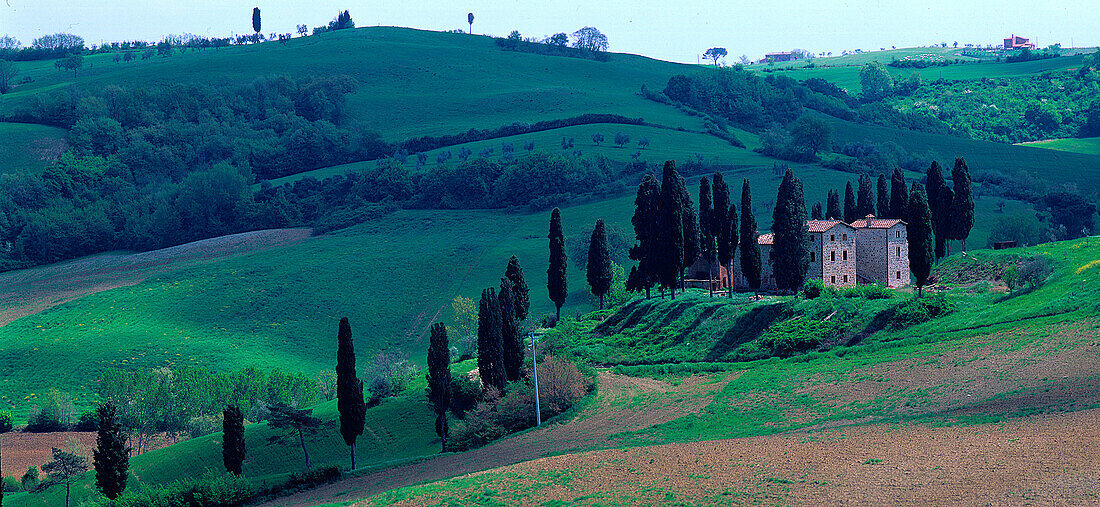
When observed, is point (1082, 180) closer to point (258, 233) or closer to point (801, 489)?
point (258, 233)

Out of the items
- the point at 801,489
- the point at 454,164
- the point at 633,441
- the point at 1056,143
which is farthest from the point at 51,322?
the point at 1056,143

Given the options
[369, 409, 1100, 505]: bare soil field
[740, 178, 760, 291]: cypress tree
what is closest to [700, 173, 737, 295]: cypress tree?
[740, 178, 760, 291]: cypress tree

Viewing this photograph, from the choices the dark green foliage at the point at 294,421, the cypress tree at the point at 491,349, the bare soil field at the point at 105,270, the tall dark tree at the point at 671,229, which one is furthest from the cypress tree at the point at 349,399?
the bare soil field at the point at 105,270

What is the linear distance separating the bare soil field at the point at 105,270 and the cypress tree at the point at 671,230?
8683 cm

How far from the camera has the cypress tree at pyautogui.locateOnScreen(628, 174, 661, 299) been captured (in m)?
82.8

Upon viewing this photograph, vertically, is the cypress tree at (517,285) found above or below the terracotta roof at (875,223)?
below

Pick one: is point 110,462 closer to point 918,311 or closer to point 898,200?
point 918,311

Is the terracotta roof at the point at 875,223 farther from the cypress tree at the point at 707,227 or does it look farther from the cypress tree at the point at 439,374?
the cypress tree at the point at 439,374

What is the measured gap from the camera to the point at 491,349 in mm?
68188

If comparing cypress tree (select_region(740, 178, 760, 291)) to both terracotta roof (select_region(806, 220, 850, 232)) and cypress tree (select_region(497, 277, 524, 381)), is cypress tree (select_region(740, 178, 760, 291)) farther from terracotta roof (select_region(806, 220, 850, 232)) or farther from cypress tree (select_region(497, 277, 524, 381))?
cypress tree (select_region(497, 277, 524, 381))

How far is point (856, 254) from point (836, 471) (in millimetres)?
45984

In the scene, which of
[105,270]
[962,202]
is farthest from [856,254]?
[105,270]

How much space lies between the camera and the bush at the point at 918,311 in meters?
61.8

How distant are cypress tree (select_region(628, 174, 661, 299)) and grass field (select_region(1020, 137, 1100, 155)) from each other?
411 ft
